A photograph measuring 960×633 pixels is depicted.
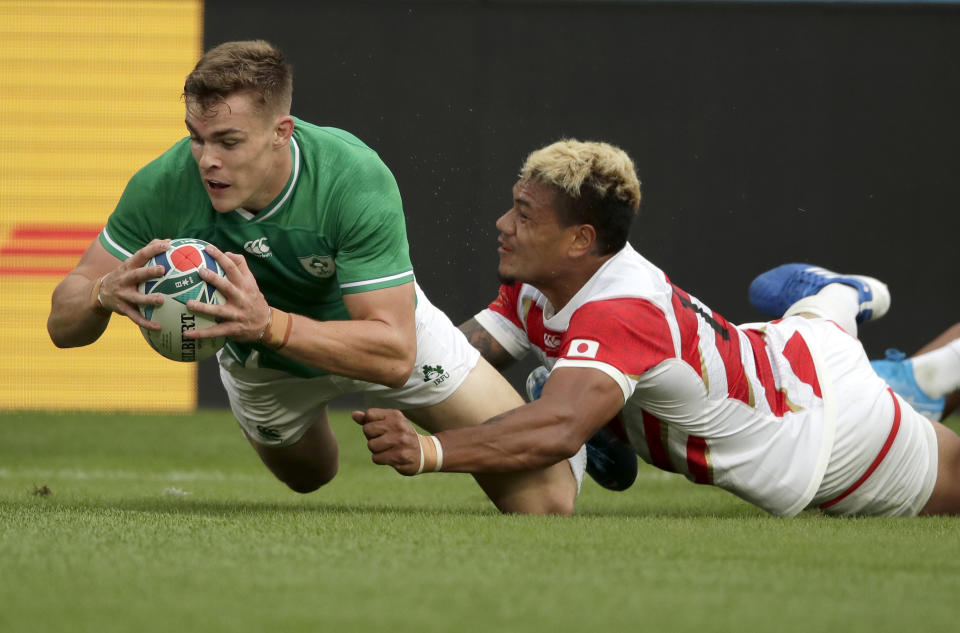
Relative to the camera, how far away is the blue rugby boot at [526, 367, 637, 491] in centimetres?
395

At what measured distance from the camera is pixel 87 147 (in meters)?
7.48

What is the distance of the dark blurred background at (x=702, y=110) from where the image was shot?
287 inches

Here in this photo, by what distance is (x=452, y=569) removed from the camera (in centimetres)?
237

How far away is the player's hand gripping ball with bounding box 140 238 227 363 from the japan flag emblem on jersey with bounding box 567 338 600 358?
89 cm

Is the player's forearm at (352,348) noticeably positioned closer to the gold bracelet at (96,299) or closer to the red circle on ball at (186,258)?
the red circle on ball at (186,258)

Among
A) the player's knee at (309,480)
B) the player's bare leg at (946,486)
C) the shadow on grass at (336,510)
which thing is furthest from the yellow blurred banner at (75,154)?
the player's bare leg at (946,486)

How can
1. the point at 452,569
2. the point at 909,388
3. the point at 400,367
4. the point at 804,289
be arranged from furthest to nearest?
the point at 804,289, the point at 909,388, the point at 400,367, the point at 452,569

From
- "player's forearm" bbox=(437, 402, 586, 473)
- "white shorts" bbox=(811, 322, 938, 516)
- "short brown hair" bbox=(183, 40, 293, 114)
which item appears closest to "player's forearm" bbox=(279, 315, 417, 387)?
"player's forearm" bbox=(437, 402, 586, 473)

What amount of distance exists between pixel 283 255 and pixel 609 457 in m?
1.26

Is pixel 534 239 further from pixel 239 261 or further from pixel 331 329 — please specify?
pixel 239 261

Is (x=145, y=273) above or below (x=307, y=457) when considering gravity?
above

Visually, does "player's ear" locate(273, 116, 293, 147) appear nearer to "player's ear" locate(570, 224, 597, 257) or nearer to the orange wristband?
the orange wristband

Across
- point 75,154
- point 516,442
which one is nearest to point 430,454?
point 516,442

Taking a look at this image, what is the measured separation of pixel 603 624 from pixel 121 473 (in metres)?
4.09
